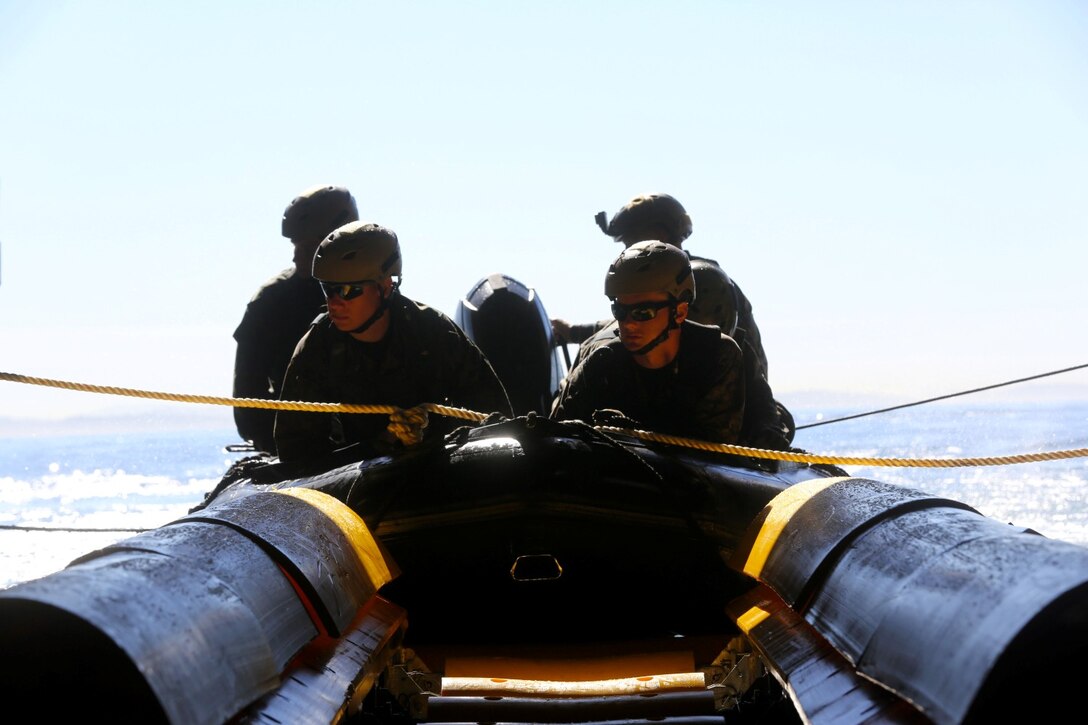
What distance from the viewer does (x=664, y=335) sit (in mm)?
4438

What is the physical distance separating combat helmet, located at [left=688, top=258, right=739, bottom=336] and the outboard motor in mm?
878

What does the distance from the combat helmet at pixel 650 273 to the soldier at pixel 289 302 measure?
8.75 ft

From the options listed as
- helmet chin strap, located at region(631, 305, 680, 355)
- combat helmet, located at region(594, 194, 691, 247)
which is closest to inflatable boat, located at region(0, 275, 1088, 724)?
helmet chin strap, located at region(631, 305, 680, 355)

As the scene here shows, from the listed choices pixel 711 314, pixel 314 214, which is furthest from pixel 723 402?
pixel 314 214

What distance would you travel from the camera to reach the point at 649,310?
436 cm

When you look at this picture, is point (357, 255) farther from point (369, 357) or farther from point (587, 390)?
point (587, 390)

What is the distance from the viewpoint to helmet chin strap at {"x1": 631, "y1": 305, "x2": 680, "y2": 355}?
442 centimetres

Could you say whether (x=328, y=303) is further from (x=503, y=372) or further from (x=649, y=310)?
(x=503, y=372)

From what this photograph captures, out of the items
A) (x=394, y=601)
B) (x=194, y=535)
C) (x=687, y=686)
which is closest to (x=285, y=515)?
(x=194, y=535)

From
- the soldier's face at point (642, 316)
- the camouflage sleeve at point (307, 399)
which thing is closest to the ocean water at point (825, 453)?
the camouflage sleeve at point (307, 399)

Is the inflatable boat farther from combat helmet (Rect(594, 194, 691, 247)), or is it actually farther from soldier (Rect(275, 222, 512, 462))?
combat helmet (Rect(594, 194, 691, 247))

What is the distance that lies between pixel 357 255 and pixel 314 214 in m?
2.01

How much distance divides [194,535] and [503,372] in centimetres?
371

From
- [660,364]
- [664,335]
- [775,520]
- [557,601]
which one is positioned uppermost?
[664,335]
